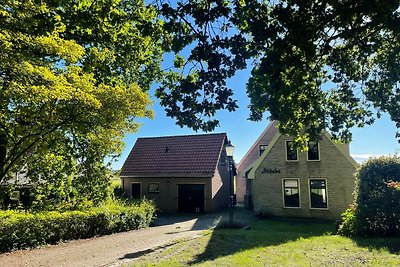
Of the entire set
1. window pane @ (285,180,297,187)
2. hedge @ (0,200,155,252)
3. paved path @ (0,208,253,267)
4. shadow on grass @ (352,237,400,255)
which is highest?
window pane @ (285,180,297,187)

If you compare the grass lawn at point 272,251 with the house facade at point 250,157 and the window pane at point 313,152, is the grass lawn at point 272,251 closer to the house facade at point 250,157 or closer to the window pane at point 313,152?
the window pane at point 313,152

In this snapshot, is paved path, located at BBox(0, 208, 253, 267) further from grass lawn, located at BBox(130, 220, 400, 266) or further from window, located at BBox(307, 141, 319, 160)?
window, located at BBox(307, 141, 319, 160)

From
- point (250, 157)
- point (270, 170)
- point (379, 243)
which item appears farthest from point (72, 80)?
point (250, 157)

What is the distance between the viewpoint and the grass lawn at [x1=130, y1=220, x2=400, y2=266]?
8.44m

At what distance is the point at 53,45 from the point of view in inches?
326

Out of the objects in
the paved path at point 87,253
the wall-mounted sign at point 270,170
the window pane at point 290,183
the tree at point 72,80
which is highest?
the tree at point 72,80

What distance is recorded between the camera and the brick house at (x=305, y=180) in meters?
20.3

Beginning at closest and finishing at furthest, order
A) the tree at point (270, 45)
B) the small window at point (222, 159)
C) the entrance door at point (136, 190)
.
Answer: the tree at point (270, 45) → the entrance door at point (136, 190) → the small window at point (222, 159)

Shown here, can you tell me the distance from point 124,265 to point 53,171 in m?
7.91

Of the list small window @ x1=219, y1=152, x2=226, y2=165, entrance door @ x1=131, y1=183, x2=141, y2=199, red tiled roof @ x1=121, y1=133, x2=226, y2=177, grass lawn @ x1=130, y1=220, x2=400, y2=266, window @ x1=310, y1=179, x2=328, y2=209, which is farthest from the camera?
small window @ x1=219, y1=152, x2=226, y2=165

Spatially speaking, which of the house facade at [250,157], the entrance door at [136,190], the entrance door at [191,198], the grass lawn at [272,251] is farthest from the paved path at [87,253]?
the house facade at [250,157]

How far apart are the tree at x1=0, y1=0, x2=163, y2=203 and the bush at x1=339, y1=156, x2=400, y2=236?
405 inches

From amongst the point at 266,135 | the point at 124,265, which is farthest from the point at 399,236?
the point at 266,135

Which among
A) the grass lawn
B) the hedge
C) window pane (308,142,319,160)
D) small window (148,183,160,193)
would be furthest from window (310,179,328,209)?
small window (148,183,160,193)
